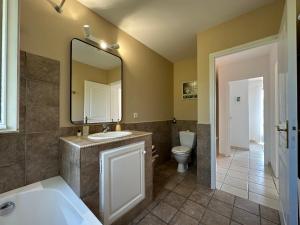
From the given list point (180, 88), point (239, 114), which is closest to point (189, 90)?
point (180, 88)

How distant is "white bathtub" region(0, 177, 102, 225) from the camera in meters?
1.04

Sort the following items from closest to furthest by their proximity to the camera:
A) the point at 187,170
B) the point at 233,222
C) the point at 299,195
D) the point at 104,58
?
the point at 299,195, the point at 233,222, the point at 104,58, the point at 187,170

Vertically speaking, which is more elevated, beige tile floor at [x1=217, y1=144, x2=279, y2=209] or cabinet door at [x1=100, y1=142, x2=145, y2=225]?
cabinet door at [x1=100, y1=142, x2=145, y2=225]

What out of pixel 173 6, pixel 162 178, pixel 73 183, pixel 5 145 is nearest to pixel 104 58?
pixel 173 6

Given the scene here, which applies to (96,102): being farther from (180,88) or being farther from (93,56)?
(180,88)

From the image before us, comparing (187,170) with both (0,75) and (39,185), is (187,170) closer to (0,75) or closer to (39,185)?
(39,185)

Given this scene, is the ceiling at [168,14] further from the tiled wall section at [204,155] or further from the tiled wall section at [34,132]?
the tiled wall section at [204,155]

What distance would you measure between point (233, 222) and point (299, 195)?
30.1 inches

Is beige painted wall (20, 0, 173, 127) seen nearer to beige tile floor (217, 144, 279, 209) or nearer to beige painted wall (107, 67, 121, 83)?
beige painted wall (107, 67, 121, 83)

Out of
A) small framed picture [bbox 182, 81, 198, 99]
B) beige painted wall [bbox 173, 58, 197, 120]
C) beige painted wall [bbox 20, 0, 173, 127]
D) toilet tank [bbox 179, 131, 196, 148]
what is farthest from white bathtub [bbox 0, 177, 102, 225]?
small framed picture [bbox 182, 81, 198, 99]

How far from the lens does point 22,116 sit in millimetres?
1267

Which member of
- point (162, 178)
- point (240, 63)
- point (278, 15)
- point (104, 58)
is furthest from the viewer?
point (240, 63)

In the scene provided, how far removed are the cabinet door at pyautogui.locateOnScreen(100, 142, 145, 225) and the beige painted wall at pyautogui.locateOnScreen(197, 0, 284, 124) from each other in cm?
128

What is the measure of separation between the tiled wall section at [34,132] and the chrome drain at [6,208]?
18 centimetres
